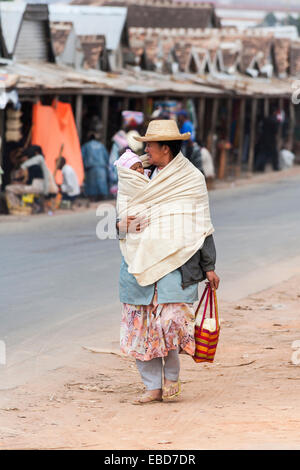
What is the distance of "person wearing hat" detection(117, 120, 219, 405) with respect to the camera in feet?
20.7

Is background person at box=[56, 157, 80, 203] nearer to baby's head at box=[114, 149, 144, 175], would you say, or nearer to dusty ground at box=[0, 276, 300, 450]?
dusty ground at box=[0, 276, 300, 450]

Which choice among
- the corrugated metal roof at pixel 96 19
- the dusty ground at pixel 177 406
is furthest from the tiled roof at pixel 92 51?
the dusty ground at pixel 177 406

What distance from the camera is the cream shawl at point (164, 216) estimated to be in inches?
249

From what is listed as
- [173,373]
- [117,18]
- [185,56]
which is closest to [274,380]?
[173,373]

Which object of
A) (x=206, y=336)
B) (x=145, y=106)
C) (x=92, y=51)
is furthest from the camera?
(x=92, y=51)

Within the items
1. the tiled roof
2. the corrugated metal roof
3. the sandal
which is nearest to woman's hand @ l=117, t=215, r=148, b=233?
the sandal

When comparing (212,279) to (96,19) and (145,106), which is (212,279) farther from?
(96,19)

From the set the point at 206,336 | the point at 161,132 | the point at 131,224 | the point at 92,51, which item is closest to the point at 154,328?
the point at 206,336

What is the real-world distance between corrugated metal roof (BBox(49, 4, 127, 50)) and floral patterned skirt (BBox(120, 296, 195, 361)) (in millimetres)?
24798

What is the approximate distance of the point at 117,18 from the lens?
103 feet

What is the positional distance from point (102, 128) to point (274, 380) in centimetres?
1651

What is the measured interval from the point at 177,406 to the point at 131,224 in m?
1.13

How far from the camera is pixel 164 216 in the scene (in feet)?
21.0

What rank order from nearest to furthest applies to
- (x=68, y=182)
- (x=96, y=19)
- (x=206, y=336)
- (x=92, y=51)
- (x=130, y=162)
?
(x=130, y=162), (x=206, y=336), (x=68, y=182), (x=92, y=51), (x=96, y=19)
